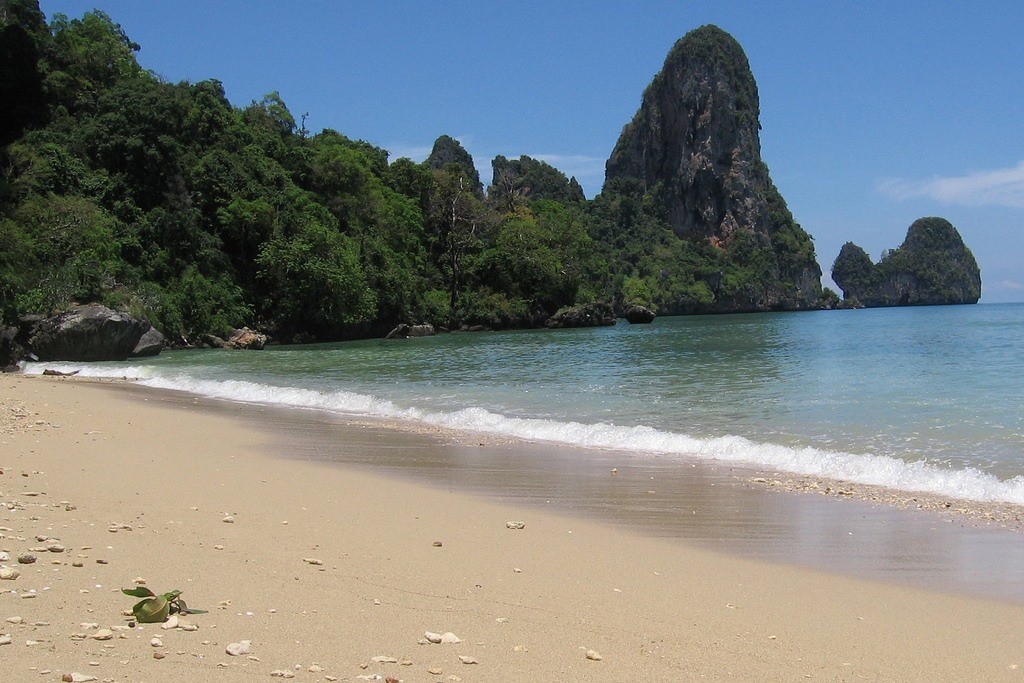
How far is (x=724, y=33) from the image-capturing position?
140250 mm

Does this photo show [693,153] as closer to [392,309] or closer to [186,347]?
[392,309]

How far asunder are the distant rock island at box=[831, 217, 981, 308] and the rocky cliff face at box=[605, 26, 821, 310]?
2924 centimetres

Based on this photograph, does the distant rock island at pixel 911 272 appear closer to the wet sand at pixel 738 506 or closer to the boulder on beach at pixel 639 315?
the boulder on beach at pixel 639 315

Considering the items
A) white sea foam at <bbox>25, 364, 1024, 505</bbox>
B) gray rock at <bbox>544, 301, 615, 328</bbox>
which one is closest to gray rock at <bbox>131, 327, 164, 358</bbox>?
white sea foam at <bbox>25, 364, 1024, 505</bbox>

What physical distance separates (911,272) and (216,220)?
152848 mm

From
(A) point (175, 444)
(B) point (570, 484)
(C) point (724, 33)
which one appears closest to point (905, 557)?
(B) point (570, 484)

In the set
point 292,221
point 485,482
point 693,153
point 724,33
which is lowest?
point 485,482

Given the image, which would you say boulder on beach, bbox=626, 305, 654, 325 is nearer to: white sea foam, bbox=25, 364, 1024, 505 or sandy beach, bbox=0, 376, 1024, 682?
white sea foam, bbox=25, 364, 1024, 505

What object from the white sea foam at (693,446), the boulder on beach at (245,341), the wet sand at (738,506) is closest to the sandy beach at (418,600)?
the wet sand at (738,506)

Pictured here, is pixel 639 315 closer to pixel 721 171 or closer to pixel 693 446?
pixel 693 446

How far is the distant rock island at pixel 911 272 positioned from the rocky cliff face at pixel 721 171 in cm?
2924

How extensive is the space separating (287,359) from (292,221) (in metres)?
17.2

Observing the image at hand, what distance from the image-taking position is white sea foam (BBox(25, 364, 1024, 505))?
776 cm

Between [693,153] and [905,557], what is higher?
[693,153]
